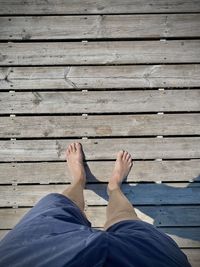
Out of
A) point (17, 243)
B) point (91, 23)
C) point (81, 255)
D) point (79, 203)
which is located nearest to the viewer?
point (81, 255)

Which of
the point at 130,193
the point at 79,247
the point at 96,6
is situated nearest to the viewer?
the point at 79,247

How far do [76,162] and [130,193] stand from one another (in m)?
0.38

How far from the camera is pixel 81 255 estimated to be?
0.91 meters

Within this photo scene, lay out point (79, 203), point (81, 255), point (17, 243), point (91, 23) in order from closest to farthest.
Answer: point (81, 255) < point (17, 243) < point (79, 203) < point (91, 23)

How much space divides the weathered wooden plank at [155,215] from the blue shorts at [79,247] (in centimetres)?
78

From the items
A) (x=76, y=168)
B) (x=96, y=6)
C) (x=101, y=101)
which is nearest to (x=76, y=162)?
(x=76, y=168)

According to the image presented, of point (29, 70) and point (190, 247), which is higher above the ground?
point (29, 70)

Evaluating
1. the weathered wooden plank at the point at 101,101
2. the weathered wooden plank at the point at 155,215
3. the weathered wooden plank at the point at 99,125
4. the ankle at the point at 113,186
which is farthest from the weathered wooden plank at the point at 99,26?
the weathered wooden plank at the point at 155,215

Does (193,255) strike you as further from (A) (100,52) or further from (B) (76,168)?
(A) (100,52)

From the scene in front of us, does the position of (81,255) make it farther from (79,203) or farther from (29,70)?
(29,70)

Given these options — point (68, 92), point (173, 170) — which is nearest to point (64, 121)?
point (68, 92)

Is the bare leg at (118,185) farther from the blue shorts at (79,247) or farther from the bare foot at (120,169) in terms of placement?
the blue shorts at (79,247)

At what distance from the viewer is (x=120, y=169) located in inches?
75.0

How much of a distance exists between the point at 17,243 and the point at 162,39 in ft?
4.50
